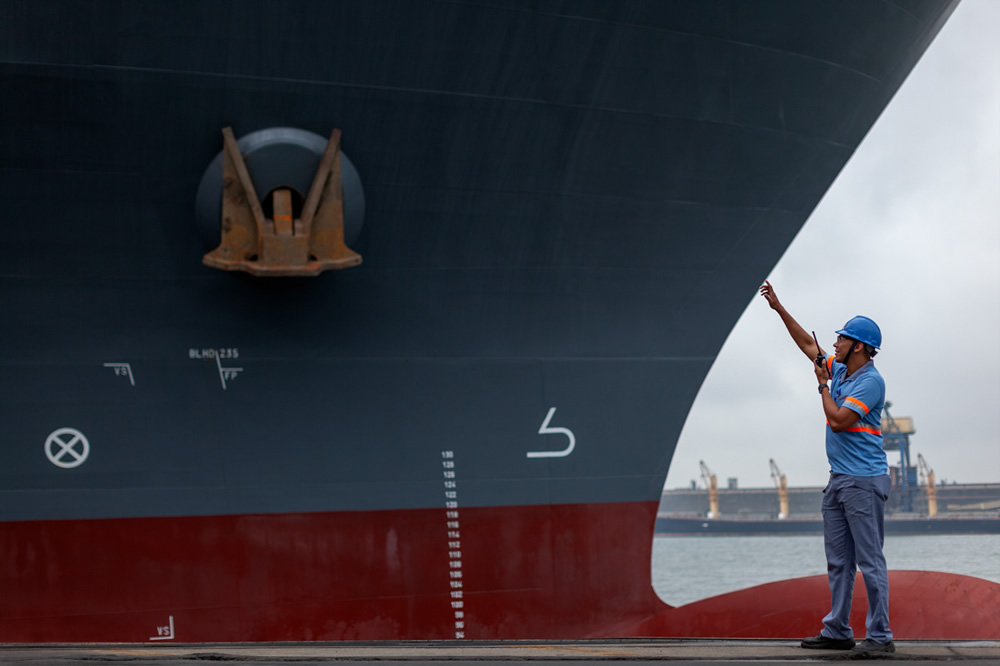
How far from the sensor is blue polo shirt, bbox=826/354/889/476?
376cm

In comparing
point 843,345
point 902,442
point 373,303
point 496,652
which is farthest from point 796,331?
point 902,442

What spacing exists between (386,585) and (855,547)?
3.53 metres

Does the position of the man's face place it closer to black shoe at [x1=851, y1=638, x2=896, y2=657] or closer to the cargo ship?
black shoe at [x1=851, y1=638, x2=896, y2=657]

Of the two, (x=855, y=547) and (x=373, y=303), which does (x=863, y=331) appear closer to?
(x=855, y=547)

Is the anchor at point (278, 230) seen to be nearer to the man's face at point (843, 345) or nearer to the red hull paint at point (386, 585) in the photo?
the red hull paint at point (386, 585)

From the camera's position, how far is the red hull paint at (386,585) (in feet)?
19.6

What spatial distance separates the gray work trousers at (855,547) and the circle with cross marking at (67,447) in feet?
15.5

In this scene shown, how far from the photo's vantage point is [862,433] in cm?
379

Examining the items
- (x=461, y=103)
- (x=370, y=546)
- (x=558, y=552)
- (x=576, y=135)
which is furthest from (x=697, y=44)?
(x=370, y=546)

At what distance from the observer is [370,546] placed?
20.8 ft

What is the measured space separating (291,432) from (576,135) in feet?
9.49

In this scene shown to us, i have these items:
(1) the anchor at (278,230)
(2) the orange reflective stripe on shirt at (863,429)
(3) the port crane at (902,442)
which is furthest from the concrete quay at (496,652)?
(3) the port crane at (902,442)

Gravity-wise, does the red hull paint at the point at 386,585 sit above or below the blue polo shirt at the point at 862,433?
below

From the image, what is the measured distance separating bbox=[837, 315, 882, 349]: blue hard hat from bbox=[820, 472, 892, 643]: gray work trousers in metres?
0.58
